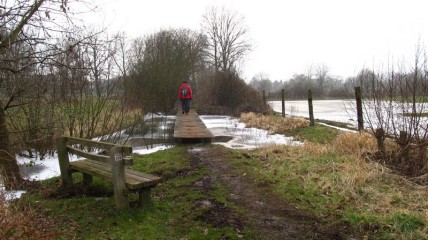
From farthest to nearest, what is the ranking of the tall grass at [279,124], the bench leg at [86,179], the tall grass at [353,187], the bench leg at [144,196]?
1. the tall grass at [279,124]
2. the bench leg at [86,179]
3. the bench leg at [144,196]
4. the tall grass at [353,187]

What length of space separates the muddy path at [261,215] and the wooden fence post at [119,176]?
1121 millimetres

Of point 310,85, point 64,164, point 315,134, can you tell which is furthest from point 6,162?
point 310,85

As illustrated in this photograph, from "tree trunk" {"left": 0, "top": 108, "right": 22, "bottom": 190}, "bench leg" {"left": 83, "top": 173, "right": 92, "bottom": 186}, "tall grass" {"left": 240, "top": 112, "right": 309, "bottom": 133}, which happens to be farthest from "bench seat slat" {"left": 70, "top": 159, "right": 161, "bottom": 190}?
"tall grass" {"left": 240, "top": 112, "right": 309, "bottom": 133}

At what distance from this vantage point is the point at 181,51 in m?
24.4

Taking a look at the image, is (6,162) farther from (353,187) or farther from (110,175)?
(353,187)

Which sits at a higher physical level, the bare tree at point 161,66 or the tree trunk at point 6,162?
the bare tree at point 161,66

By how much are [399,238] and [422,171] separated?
281cm

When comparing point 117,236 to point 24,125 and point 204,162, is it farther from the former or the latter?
point 24,125

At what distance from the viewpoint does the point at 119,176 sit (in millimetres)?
4074

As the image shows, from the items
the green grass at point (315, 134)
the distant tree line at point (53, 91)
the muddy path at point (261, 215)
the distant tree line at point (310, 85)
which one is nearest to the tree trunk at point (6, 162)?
the distant tree line at point (53, 91)

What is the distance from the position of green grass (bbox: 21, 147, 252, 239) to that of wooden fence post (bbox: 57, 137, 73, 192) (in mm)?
212

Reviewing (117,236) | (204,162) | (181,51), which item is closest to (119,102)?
(204,162)

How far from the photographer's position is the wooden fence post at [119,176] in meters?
3.99

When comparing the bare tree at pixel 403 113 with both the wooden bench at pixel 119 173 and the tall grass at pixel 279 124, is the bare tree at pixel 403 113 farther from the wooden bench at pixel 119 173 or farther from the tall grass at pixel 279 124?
the tall grass at pixel 279 124
